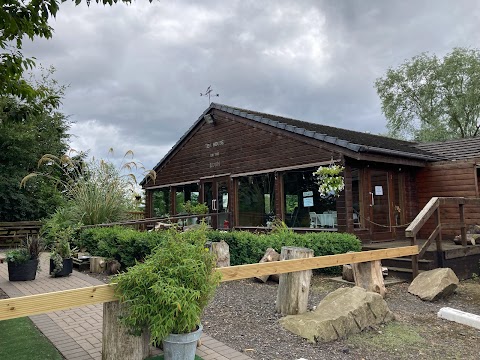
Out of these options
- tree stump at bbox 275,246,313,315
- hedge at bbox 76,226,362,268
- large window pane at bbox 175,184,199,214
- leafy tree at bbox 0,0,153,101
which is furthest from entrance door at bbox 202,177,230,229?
leafy tree at bbox 0,0,153,101

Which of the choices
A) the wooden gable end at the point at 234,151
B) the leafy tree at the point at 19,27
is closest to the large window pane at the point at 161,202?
the wooden gable end at the point at 234,151

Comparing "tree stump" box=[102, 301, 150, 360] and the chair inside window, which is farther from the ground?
the chair inside window

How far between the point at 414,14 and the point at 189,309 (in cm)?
1714

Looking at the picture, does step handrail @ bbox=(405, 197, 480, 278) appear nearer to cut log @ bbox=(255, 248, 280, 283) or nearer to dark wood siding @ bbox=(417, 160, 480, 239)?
dark wood siding @ bbox=(417, 160, 480, 239)

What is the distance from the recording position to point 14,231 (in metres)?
15.3

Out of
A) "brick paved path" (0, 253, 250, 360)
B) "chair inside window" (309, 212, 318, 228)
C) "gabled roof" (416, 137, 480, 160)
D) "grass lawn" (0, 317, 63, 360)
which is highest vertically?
"gabled roof" (416, 137, 480, 160)

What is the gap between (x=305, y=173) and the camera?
10672 mm

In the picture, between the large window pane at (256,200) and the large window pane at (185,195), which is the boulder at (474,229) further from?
the large window pane at (185,195)

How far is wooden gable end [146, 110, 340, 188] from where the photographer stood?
10750 millimetres

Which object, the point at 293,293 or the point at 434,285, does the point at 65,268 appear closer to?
the point at 293,293

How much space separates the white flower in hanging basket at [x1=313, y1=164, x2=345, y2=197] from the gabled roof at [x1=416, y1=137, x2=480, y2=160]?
4372 millimetres

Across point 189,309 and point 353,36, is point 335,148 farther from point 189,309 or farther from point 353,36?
point 189,309

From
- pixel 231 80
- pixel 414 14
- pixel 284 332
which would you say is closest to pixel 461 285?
pixel 284 332

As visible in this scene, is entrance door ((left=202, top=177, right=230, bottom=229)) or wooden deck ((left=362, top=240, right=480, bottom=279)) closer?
wooden deck ((left=362, top=240, right=480, bottom=279))
